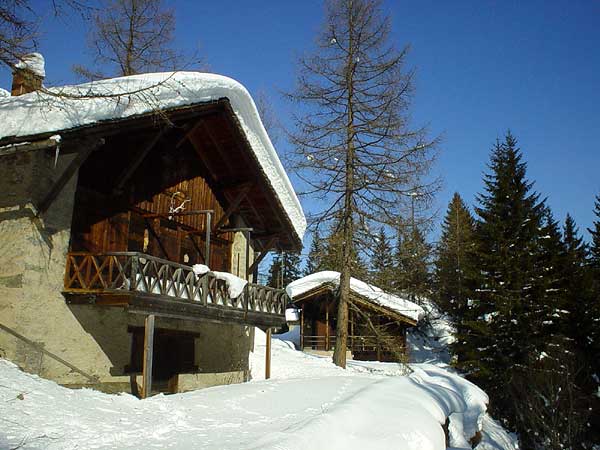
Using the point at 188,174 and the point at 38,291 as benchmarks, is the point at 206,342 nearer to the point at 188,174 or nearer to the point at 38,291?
the point at 188,174

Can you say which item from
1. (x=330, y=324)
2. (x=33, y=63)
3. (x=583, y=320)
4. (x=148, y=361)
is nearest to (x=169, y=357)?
(x=148, y=361)

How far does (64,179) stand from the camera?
11000mm

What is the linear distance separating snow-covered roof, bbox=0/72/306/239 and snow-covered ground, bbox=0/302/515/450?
15.2ft

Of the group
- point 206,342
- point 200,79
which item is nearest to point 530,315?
point 206,342

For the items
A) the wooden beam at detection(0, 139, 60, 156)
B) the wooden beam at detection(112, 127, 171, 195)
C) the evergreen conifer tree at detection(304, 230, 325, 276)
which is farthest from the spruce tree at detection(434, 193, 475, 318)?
the wooden beam at detection(0, 139, 60, 156)

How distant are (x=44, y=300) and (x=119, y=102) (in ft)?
14.4

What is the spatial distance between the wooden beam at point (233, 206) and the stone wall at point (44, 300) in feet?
17.1

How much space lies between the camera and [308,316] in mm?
34125

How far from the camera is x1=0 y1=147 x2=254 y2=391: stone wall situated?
1046cm

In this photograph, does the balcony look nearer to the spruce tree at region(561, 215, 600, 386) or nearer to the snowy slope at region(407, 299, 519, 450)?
the snowy slope at region(407, 299, 519, 450)

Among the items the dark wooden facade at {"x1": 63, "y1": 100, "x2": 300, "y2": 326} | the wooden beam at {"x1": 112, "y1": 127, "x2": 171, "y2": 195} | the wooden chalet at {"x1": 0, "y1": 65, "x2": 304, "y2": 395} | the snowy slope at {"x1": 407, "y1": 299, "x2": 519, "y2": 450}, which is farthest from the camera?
the wooden beam at {"x1": 112, "y1": 127, "x2": 171, "y2": 195}

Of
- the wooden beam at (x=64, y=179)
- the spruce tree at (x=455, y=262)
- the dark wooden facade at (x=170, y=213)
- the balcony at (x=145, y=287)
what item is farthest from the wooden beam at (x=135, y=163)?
the spruce tree at (x=455, y=262)

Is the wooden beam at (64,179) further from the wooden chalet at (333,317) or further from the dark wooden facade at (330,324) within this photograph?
the dark wooden facade at (330,324)

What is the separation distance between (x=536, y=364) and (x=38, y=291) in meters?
17.7
